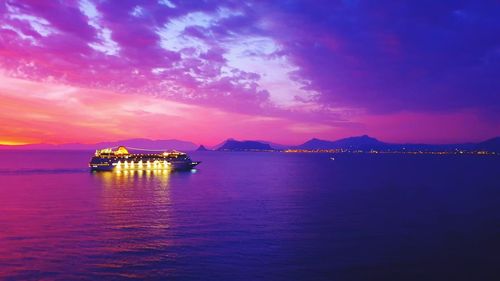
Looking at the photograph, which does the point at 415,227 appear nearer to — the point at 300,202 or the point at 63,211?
the point at 300,202

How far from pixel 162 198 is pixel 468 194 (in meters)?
48.8

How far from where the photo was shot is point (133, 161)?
131 m

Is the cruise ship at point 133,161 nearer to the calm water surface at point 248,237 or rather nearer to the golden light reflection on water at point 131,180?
the golden light reflection on water at point 131,180

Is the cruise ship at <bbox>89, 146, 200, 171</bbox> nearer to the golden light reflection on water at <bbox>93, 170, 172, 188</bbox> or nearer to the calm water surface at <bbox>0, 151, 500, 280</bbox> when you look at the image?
the golden light reflection on water at <bbox>93, 170, 172, 188</bbox>

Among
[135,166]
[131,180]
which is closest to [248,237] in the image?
[131,180]

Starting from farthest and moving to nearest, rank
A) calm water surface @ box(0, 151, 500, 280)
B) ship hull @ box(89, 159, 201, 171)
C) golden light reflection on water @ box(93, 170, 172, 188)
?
ship hull @ box(89, 159, 201, 171) < golden light reflection on water @ box(93, 170, 172, 188) < calm water surface @ box(0, 151, 500, 280)

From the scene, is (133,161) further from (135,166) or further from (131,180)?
(131,180)

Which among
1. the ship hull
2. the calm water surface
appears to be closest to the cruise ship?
the ship hull

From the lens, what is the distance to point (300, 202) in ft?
187

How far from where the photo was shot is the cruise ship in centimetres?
12288

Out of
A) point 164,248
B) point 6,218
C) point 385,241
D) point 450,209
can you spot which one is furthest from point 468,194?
point 6,218

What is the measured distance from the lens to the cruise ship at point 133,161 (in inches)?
4838

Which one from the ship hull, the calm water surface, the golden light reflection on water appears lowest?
the calm water surface

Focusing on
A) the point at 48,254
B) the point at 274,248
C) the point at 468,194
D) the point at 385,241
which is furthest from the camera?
the point at 468,194
